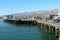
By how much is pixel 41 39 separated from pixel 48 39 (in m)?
1.62

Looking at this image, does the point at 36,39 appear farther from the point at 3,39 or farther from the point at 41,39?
the point at 3,39

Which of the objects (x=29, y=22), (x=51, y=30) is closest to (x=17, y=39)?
(x=51, y=30)

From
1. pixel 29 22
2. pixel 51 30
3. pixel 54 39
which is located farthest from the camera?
pixel 29 22

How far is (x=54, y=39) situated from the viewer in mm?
39969

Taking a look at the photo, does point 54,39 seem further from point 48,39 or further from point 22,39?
point 22,39

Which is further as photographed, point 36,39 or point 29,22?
point 29,22

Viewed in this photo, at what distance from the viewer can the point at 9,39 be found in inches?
1649

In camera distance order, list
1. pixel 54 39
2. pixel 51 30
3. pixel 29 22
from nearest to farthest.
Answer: pixel 54 39 < pixel 51 30 < pixel 29 22

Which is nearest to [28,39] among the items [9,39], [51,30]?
[9,39]

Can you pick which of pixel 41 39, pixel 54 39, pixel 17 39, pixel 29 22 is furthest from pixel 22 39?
pixel 29 22

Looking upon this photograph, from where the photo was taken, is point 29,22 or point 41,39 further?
point 29,22

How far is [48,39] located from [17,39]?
21.6ft

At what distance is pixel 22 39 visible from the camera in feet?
135

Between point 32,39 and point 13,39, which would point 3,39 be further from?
point 32,39
